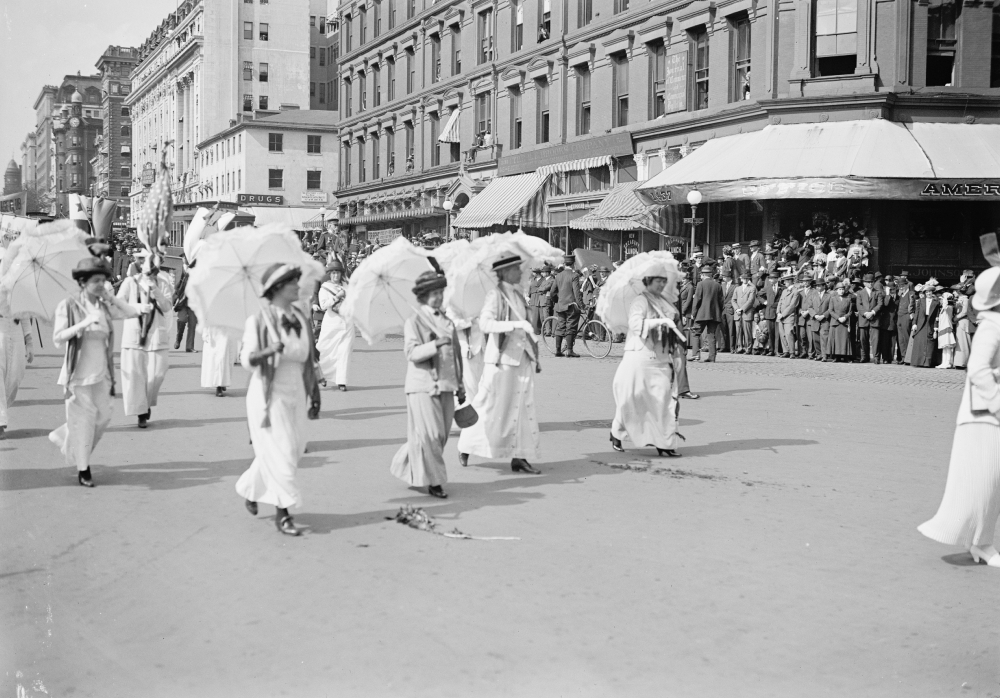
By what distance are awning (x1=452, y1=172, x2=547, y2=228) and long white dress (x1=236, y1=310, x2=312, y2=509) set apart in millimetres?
29799

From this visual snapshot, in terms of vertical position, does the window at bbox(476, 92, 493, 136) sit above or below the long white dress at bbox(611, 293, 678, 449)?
above

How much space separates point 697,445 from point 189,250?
333 inches

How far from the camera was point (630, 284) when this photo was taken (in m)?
10.7

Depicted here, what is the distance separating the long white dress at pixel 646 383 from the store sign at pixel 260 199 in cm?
6287

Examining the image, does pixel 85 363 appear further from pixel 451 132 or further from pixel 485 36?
pixel 451 132

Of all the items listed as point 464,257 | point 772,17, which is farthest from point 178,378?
point 772,17

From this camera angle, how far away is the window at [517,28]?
38.9 meters

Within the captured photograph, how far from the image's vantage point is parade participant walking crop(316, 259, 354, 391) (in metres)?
15.3

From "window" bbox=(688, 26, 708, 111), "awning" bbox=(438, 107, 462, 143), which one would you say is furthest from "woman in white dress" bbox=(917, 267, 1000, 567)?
"awning" bbox=(438, 107, 462, 143)

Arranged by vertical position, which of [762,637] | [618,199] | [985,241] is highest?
[618,199]

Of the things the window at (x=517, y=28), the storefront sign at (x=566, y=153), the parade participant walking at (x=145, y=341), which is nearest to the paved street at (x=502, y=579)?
the parade participant walking at (x=145, y=341)

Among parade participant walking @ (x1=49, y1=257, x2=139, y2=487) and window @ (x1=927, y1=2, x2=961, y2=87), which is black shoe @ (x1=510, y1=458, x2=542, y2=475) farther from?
window @ (x1=927, y1=2, x2=961, y2=87)

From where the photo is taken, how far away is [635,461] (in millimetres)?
9984

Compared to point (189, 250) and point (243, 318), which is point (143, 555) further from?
point (189, 250)
